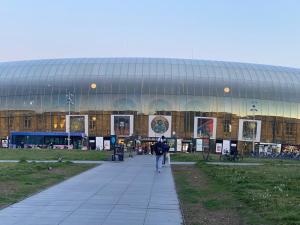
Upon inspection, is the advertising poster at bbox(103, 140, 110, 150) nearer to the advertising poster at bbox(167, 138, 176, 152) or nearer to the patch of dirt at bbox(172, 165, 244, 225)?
the advertising poster at bbox(167, 138, 176, 152)

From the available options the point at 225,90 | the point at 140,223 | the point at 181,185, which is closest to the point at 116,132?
Result: the point at 225,90

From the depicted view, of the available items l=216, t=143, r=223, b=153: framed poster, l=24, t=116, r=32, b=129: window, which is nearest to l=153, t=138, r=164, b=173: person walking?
l=216, t=143, r=223, b=153: framed poster

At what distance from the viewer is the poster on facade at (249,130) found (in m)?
111

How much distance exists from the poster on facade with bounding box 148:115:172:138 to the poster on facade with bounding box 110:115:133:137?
4004 mm

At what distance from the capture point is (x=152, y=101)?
11175cm

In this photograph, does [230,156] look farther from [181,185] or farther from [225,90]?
[225,90]

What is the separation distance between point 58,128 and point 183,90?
26703 millimetres

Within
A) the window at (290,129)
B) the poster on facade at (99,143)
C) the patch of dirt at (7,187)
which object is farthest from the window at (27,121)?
the patch of dirt at (7,187)

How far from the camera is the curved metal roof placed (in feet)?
368

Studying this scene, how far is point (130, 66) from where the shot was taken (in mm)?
114625

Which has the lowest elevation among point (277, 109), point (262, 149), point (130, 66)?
point (262, 149)

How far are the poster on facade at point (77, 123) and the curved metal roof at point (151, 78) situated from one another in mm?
5685

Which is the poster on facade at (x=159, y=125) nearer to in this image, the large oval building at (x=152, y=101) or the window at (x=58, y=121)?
the large oval building at (x=152, y=101)

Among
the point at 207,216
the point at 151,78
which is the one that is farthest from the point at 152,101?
the point at 207,216
